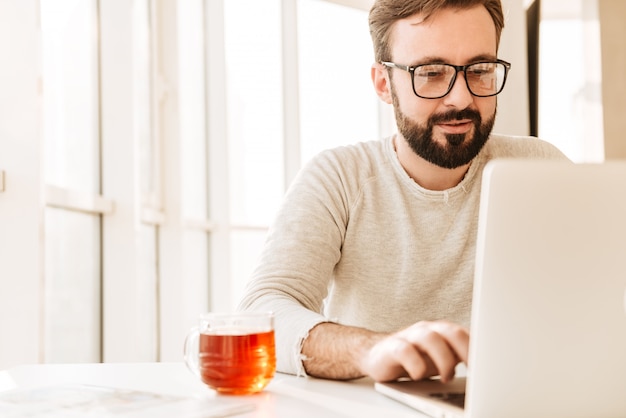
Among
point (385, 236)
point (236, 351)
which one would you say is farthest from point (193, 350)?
point (385, 236)

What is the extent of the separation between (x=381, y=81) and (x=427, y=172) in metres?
0.29

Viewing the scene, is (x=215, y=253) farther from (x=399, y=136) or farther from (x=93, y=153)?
(x=399, y=136)

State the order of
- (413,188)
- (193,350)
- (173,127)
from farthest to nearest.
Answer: (173,127) < (413,188) < (193,350)

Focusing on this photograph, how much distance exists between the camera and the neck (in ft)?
5.48

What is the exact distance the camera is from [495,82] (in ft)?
5.22

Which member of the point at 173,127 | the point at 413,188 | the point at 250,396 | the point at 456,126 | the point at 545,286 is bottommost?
the point at 250,396

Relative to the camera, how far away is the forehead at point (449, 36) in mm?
1564

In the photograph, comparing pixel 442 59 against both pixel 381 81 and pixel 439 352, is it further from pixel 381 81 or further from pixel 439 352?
pixel 439 352

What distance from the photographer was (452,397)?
81 cm

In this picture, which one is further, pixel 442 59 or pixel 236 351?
pixel 442 59

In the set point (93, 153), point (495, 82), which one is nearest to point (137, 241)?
point (93, 153)

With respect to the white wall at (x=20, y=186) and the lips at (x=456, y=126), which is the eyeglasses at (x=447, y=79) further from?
the white wall at (x=20, y=186)

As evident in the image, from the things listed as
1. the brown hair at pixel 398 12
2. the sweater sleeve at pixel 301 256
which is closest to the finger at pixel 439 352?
the sweater sleeve at pixel 301 256

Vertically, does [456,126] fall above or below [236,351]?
above
